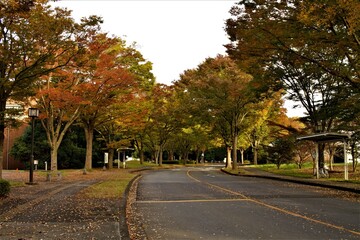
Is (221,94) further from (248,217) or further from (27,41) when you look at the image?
(248,217)

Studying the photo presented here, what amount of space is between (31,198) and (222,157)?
80256 mm

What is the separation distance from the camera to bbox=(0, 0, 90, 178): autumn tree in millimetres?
12922

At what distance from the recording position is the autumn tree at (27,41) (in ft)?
42.4

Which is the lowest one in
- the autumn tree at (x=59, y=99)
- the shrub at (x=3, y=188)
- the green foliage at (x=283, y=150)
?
the shrub at (x=3, y=188)

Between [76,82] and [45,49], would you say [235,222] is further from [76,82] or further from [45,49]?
[76,82]

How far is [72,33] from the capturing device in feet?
49.5

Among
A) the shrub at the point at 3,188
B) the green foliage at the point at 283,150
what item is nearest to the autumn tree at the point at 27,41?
the shrub at the point at 3,188

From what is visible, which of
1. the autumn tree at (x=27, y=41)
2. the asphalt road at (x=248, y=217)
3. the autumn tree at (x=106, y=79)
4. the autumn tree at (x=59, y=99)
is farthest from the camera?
the autumn tree at (x=106, y=79)

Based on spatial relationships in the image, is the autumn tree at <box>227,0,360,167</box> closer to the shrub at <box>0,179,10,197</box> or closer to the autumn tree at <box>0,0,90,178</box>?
the autumn tree at <box>0,0,90,178</box>

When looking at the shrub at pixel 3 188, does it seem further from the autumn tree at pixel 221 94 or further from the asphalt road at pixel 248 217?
the autumn tree at pixel 221 94

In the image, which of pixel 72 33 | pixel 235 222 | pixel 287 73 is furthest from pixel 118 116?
pixel 235 222

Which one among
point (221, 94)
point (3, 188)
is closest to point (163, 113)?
point (221, 94)

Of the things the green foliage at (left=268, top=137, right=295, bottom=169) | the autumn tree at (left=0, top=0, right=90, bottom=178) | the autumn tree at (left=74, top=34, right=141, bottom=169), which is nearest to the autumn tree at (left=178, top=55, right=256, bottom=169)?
the green foliage at (left=268, top=137, right=295, bottom=169)

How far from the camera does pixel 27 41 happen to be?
44.0 ft
